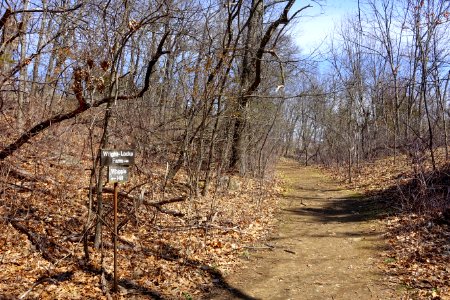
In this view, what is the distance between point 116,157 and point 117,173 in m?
0.22

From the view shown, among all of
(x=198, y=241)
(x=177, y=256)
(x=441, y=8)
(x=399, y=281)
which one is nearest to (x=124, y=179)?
(x=177, y=256)

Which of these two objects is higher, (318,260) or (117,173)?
(117,173)

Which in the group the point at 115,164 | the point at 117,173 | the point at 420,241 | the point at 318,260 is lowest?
the point at 318,260

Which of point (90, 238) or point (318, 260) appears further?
point (318, 260)

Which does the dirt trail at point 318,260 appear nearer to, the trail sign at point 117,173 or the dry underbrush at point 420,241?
the dry underbrush at point 420,241

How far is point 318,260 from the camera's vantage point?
23.7 feet

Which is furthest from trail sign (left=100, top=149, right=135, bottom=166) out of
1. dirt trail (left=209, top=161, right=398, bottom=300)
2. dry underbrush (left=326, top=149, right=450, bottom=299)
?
dry underbrush (left=326, top=149, right=450, bottom=299)

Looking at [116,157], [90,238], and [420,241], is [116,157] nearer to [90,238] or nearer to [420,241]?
[90,238]

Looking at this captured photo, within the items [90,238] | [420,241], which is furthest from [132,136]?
[420,241]

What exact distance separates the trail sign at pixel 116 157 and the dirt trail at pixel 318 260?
2319mm

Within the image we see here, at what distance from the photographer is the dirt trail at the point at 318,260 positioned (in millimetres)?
5812

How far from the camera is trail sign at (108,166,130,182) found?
5.34m

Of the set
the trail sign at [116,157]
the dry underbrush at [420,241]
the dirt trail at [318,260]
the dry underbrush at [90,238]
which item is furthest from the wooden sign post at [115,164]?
the dry underbrush at [420,241]

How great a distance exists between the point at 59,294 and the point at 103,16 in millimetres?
4378
